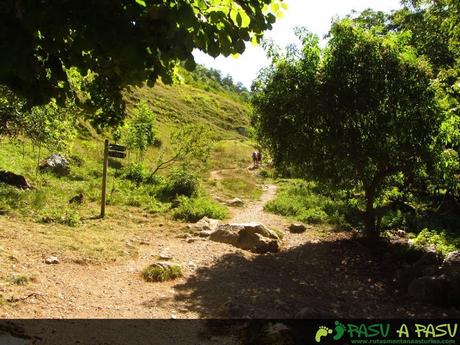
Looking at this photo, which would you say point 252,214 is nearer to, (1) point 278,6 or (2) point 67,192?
(2) point 67,192

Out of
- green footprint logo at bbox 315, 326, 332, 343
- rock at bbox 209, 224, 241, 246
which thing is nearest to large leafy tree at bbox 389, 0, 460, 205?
green footprint logo at bbox 315, 326, 332, 343

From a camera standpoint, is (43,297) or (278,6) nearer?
(278,6)

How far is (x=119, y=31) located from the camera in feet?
11.8

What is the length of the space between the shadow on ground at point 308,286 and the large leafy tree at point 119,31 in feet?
16.4

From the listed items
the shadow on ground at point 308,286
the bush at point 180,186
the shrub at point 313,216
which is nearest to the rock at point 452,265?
the shadow on ground at point 308,286

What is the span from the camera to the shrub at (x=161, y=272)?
9.60 meters

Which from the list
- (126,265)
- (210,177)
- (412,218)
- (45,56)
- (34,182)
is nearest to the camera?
(45,56)

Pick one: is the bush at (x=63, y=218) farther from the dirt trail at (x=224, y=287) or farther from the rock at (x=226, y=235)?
the rock at (x=226, y=235)

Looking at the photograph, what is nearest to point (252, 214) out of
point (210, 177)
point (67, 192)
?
point (67, 192)

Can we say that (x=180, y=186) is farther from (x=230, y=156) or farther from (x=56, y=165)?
(x=230, y=156)

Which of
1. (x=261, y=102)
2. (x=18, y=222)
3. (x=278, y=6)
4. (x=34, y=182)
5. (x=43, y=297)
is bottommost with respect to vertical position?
(x=43, y=297)

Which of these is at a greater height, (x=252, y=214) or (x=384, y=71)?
(x=384, y=71)

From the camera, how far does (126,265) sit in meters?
10.4

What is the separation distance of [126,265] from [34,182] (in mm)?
9757
